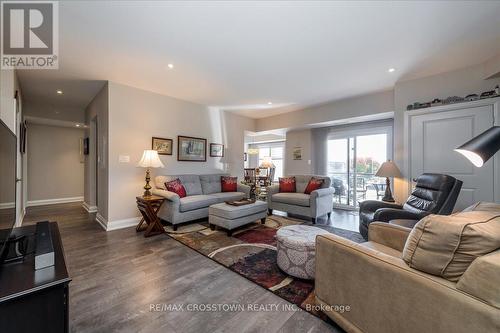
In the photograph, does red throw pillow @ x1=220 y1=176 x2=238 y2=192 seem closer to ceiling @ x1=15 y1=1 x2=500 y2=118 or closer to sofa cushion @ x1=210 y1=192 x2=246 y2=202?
sofa cushion @ x1=210 y1=192 x2=246 y2=202

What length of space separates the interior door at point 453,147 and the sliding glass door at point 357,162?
1.29m

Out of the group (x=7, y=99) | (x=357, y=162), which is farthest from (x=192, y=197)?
(x=357, y=162)

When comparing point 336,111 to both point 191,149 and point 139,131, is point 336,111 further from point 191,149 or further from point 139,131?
point 139,131

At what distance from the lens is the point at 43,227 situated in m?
1.62

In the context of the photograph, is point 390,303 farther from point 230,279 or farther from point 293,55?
point 293,55

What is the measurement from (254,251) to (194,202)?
1.51m

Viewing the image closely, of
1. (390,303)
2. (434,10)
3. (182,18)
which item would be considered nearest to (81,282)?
(390,303)

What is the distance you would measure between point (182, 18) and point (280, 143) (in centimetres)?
695

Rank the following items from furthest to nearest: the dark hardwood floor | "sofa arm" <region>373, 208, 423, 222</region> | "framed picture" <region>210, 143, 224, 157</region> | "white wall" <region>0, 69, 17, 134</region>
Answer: "framed picture" <region>210, 143, 224, 157</region> < "sofa arm" <region>373, 208, 423, 222</region> < "white wall" <region>0, 69, 17, 134</region> < the dark hardwood floor

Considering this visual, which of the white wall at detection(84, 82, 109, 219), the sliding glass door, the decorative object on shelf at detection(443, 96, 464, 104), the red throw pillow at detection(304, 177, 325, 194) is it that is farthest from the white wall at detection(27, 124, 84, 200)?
the decorative object on shelf at detection(443, 96, 464, 104)

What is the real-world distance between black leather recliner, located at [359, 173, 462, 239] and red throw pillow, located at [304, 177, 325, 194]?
141cm

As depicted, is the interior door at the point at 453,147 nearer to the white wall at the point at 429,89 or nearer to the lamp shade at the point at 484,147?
the white wall at the point at 429,89

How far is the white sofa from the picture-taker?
3445 mm

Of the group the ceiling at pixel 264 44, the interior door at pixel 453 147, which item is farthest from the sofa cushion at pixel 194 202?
the interior door at pixel 453 147
